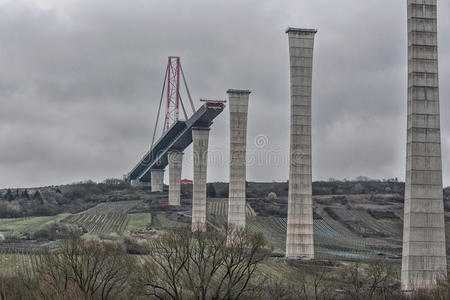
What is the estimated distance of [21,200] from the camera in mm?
183375

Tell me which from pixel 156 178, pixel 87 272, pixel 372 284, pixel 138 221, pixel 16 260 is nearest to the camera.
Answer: pixel 87 272

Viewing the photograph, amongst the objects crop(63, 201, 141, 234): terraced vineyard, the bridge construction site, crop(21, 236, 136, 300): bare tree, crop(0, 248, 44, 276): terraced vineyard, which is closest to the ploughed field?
crop(63, 201, 141, 234): terraced vineyard

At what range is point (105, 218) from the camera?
483 feet

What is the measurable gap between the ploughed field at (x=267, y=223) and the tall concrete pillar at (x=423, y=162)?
36780 mm

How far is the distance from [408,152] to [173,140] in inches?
3671

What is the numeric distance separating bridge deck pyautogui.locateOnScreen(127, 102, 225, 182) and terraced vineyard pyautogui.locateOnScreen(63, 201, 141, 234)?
31.7 ft

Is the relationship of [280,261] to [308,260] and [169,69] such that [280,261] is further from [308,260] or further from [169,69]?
[169,69]

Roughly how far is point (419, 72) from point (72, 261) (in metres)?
27.4

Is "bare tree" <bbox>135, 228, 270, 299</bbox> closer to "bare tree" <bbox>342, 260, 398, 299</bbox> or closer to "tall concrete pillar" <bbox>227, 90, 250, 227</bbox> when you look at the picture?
"bare tree" <bbox>342, 260, 398, 299</bbox>

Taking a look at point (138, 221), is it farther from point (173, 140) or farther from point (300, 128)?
point (300, 128)

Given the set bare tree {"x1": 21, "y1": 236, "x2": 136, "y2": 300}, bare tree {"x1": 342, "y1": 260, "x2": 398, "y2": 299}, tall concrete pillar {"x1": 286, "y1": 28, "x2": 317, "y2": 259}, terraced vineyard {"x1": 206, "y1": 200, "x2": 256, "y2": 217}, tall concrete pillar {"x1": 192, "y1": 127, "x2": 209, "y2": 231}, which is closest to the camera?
bare tree {"x1": 21, "y1": 236, "x2": 136, "y2": 300}

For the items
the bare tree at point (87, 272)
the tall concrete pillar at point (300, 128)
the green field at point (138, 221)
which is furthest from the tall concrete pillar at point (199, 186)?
the bare tree at point (87, 272)

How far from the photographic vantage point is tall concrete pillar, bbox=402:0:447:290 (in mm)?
52531

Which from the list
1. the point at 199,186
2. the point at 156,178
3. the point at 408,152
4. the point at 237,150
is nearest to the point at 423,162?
the point at 408,152
